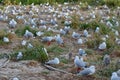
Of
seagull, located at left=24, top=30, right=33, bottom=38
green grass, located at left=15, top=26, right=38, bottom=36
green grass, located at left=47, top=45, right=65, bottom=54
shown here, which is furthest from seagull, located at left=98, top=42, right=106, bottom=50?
green grass, located at left=15, top=26, right=38, bottom=36

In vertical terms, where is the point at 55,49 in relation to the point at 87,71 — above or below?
above

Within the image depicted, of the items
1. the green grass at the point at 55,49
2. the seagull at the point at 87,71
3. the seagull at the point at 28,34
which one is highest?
the seagull at the point at 28,34

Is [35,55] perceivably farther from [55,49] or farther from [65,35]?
[65,35]

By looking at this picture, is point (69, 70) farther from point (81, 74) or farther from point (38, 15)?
point (38, 15)

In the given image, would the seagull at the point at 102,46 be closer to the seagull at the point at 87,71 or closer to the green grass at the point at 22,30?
the seagull at the point at 87,71

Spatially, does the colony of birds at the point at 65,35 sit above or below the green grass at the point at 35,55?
above

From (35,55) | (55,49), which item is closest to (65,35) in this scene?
(55,49)

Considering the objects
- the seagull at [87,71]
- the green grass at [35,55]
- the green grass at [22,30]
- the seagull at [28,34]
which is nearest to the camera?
the seagull at [87,71]

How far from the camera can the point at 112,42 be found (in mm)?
5250

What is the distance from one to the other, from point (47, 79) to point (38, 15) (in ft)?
15.1

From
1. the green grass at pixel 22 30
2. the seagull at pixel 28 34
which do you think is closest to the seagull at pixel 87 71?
the seagull at pixel 28 34

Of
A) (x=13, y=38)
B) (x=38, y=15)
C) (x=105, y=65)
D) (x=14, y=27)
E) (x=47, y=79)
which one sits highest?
(x=38, y=15)

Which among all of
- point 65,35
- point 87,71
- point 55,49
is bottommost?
point 87,71

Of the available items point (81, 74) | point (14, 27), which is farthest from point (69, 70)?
point (14, 27)
